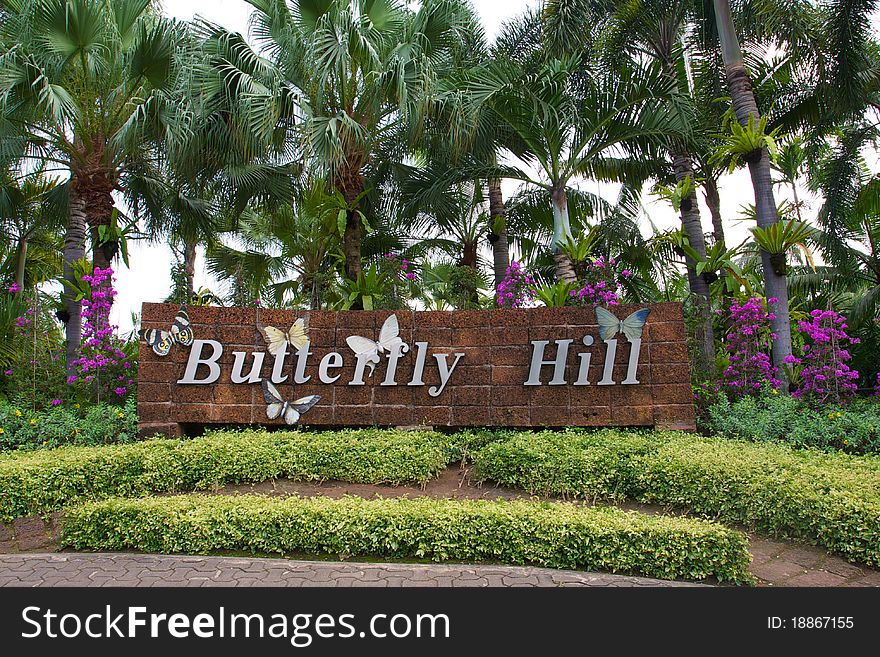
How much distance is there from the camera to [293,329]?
28.5ft

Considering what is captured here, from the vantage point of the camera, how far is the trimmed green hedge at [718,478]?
15.8 feet

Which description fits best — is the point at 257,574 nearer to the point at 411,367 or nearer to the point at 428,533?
the point at 428,533

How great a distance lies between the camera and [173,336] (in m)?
8.49

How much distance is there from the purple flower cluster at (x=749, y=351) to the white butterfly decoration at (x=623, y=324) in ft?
6.52

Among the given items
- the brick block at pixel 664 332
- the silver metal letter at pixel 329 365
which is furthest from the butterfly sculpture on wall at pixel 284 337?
the brick block at pixel 664 332

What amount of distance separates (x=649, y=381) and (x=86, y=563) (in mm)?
6328

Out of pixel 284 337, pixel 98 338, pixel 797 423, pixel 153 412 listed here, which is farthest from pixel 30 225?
pixel 797 423

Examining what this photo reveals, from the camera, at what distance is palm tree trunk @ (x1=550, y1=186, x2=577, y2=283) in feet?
34.9

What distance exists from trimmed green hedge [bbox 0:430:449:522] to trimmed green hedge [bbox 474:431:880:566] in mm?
919

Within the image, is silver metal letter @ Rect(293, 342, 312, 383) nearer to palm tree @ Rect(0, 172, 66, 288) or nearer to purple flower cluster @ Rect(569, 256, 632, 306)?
purple flower cluster @ Rect(569, 256, 632, 306)

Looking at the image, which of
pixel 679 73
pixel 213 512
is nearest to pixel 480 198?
pixel 679 73

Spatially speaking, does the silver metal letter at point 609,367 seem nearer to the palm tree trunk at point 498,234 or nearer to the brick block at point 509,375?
the brick block at point 509,375

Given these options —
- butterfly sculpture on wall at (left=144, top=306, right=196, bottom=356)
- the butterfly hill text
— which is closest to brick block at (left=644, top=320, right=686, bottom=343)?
the butterfly hill text
